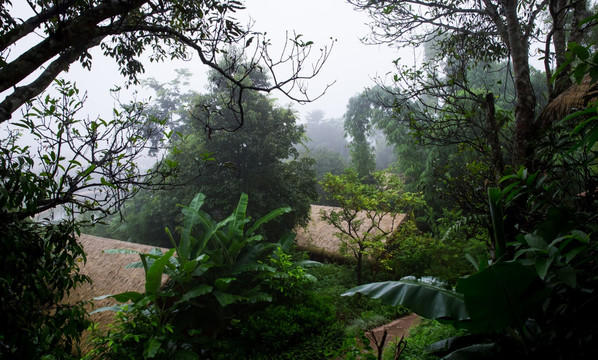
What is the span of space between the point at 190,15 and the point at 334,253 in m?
6.58

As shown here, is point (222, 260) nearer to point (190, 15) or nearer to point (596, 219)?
point (190, 15)

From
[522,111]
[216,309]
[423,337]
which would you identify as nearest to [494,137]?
[522,111]

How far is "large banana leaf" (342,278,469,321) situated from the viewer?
178 centimetres

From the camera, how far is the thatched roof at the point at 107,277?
4773 mm

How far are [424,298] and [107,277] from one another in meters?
5.21

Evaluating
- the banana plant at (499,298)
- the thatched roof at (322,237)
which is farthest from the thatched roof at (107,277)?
the banana plant at (499,298)

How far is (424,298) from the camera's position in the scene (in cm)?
Result: 188

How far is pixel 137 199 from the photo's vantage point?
11.2 meters

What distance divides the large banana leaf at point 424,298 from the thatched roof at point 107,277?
3.67 metres

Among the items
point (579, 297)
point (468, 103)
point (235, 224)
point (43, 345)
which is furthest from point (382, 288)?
point (468, 103)

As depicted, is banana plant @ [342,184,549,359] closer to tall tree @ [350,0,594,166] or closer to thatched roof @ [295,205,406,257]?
tall tree @ [350,0,594,166]

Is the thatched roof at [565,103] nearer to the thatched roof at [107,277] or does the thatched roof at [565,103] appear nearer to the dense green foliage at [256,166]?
the thatched roof at [107,277]

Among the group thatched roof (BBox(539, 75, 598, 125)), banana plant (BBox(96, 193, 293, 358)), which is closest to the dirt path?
banana plant (BBox(96, 193, 293, 358))

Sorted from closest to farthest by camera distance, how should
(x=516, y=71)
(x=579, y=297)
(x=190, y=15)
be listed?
1. (x=579, y=297)
2. (x=190, y=15)
3. (x=516, y=71)
